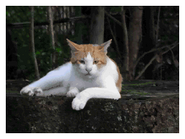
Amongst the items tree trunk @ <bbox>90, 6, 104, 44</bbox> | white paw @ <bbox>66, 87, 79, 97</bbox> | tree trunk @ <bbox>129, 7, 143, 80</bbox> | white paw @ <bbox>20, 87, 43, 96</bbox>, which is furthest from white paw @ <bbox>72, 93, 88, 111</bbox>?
tree trunk @ <bbox>129, 7, 143, 80</bbox>

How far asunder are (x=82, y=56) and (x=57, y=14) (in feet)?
10.6

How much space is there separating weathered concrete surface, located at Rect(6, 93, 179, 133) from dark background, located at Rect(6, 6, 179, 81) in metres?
1.58

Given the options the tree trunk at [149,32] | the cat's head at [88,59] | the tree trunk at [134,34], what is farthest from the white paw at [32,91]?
the tree trunk at [149,32]

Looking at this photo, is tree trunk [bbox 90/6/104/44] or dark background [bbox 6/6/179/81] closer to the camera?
tree trunk [bbox 90/6/104/44]

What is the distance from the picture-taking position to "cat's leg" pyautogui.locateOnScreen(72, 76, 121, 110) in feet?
4.42

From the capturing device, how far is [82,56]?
5.12 ft

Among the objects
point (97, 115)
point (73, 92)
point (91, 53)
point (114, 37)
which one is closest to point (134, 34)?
point (114, 37)

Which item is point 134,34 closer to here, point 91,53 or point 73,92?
point 91,53

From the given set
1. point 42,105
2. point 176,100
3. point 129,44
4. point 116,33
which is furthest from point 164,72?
point 42,105

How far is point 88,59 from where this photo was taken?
1526 mm

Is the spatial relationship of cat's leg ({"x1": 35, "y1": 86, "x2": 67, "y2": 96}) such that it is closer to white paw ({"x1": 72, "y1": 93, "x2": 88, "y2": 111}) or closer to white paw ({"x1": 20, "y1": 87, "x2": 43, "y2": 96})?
white paw ({"x1": 20, "y1": 87, "x2": 43, "y2": 96})

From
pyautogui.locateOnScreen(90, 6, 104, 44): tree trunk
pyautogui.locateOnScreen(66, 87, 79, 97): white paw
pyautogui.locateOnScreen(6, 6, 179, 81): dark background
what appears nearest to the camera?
pyautogui.locateOnScreen(66, 87, 79, 97): white paw

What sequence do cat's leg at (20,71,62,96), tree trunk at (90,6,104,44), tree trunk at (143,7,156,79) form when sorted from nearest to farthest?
1. cat's leg at (20,71,62,96)
2. tree trunk at (90,6,104,44)
3. tree trunk at (143,7,156,79)

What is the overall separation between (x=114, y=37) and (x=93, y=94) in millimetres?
2477
